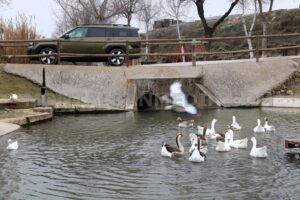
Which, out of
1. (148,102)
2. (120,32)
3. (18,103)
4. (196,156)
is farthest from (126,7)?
(196,156)

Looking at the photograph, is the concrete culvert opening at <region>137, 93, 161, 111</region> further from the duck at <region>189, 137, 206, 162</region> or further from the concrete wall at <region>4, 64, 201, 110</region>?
the duck at <region>189, 137, 206, 162</region>

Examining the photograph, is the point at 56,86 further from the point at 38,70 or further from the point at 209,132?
the point at 209,132

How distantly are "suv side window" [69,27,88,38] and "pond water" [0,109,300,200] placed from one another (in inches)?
419

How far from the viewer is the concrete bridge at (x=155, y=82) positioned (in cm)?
2561

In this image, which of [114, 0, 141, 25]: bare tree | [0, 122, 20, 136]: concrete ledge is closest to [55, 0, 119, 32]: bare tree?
[114, 0, 141, 25]: bare tree

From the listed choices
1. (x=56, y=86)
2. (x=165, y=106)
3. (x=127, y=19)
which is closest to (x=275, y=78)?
(x=165, y=106)

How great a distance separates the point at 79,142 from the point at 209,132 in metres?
4.10

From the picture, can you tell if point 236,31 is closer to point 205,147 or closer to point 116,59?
point 116,59

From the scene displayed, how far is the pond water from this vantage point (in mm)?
10836

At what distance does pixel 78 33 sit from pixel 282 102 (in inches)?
440

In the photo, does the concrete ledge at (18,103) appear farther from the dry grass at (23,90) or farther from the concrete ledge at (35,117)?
the dry grass at (23,90)

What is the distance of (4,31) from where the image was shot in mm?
31250

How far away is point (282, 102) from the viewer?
25719 mm

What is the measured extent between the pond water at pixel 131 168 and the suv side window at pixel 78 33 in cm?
1064
